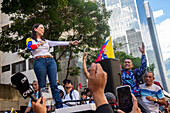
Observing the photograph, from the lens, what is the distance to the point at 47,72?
11.6ft

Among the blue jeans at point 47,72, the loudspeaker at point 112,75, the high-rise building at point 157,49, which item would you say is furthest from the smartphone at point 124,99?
the high-rise building at point 157,49

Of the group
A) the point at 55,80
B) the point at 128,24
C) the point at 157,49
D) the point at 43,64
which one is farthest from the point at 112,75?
the point at 157,49

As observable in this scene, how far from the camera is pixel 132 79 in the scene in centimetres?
423

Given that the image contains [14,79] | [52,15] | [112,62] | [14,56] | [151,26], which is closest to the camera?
[14,79]

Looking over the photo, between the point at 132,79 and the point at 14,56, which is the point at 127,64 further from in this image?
the point at 14,56

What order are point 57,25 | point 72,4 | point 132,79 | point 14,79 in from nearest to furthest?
point 14,79 < point 132,79 < point 57,25 < point 72,4

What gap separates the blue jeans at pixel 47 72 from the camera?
3.35m

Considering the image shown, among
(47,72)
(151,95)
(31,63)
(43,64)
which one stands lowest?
(151,95)

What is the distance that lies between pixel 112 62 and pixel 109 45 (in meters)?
1.12

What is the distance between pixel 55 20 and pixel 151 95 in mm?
8415

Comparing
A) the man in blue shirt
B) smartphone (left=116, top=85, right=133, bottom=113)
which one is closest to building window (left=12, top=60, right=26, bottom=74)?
the man in blue shirt

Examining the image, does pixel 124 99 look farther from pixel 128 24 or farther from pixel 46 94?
pixel 128 24

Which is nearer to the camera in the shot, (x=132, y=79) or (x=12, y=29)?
(x=132, y=79)

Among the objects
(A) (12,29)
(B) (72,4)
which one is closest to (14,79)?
(A) (12,29)
